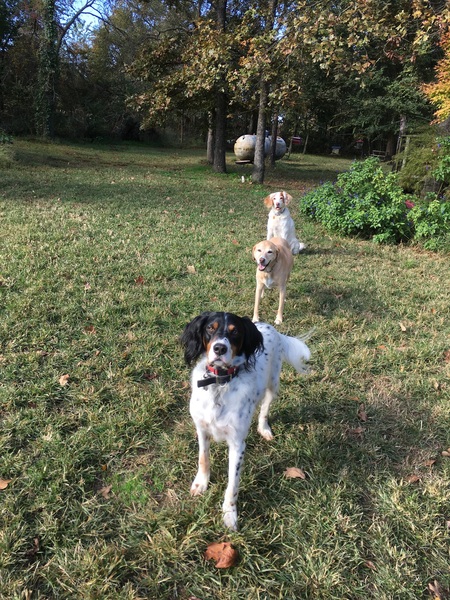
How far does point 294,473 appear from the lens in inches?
94.8

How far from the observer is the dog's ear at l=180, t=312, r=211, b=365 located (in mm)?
2139

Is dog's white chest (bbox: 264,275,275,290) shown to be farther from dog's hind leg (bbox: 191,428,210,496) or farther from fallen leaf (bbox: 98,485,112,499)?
fallen leaf (bbox: 98,485,112,499)

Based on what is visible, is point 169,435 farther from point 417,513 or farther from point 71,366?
point 417,513

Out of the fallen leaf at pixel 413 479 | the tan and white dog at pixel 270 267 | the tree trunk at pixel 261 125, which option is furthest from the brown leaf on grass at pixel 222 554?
the tree trunk at pixel 261 125

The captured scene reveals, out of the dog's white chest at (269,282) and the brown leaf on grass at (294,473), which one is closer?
the brown leaf on grass at (294,473)

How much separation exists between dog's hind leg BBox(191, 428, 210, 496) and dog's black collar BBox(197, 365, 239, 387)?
35 centimetres

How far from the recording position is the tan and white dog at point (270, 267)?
13.5 ft

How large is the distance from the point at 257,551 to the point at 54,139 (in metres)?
25.1

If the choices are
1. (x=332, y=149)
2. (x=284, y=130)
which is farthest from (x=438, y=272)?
(x=332, y=149)

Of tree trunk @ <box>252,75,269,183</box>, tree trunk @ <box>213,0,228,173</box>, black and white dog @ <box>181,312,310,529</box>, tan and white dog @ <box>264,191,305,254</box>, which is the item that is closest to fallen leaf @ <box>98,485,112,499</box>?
black and white dog @ <box>181,312,310,529</box>

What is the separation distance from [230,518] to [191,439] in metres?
0.64

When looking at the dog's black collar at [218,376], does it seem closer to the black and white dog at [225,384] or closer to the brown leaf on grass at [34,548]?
the black and white dog at [225,384]

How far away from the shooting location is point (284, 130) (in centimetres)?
3334

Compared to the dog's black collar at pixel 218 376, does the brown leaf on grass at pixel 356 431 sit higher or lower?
lower
